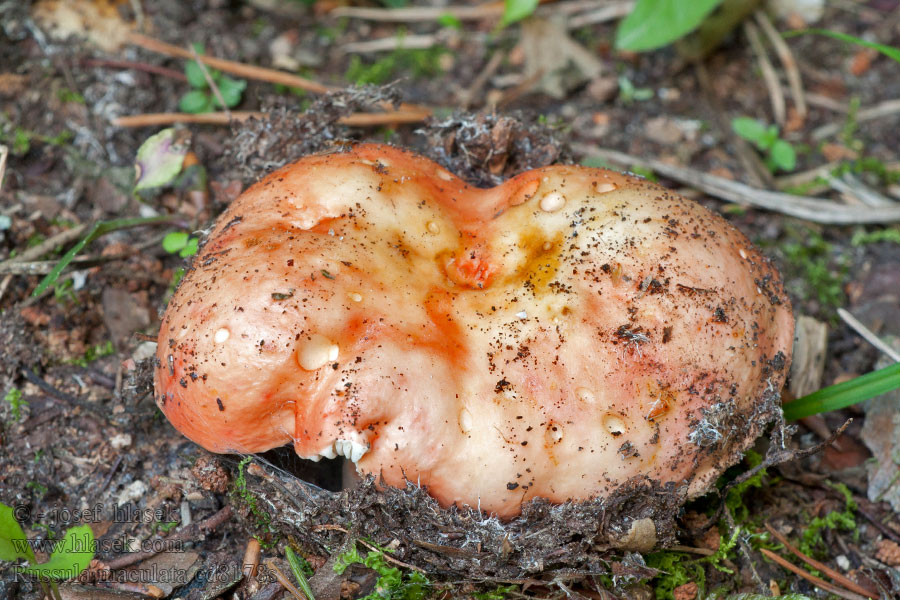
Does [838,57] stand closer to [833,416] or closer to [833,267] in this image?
[833,267]

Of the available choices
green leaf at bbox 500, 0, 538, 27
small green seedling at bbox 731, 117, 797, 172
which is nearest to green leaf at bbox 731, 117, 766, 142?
small green seedling at bbox 731, 117, 797, 172

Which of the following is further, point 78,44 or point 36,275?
point 78,44

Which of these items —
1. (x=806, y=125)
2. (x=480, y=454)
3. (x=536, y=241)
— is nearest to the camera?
(x=480, y=454)

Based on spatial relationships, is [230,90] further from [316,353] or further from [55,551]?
[55,551]

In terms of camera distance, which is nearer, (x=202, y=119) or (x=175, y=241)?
(x=175, y=241)

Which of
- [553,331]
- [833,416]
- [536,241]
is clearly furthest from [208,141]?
[833,416]

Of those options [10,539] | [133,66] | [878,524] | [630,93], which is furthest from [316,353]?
[630,93]
